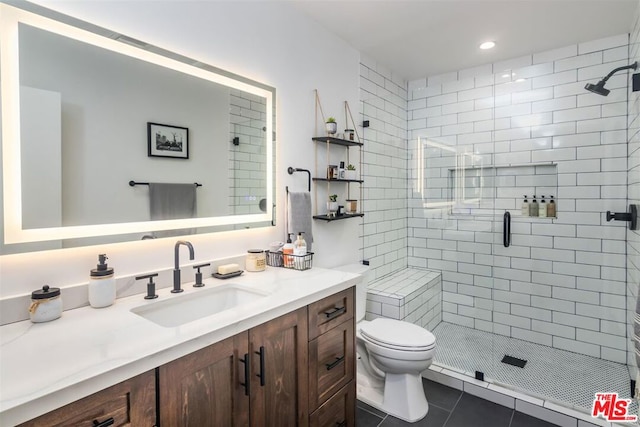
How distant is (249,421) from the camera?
119 cm

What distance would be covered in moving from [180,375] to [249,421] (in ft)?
1.22

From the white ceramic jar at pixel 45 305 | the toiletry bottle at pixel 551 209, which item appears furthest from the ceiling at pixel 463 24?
the white ceramic jar at pixel 45 305

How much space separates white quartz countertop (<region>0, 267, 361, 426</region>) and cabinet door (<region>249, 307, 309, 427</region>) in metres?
0.06

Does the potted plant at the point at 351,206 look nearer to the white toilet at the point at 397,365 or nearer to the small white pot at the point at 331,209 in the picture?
the small white pot at the point at 331,209

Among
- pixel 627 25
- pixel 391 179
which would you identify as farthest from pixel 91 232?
pixel 627 25

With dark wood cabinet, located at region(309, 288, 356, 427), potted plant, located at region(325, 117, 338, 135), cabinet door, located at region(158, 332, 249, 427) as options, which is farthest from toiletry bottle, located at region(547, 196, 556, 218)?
cabinet door, located at region(158, 332, 249, 427)

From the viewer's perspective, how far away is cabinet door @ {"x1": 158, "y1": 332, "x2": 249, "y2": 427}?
3.16ft

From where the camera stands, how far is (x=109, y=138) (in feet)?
4.49

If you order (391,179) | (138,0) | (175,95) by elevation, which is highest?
(138,0)

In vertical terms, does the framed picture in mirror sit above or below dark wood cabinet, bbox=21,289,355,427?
above

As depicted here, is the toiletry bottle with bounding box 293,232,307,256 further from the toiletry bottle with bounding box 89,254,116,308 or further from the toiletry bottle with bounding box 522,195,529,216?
the toiletry bottle with bounding box 522,195,529,216

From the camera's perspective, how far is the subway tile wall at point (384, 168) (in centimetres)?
303

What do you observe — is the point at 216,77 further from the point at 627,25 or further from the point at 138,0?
the point at 627,25

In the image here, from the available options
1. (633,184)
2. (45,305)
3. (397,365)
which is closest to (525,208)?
(633,184)
